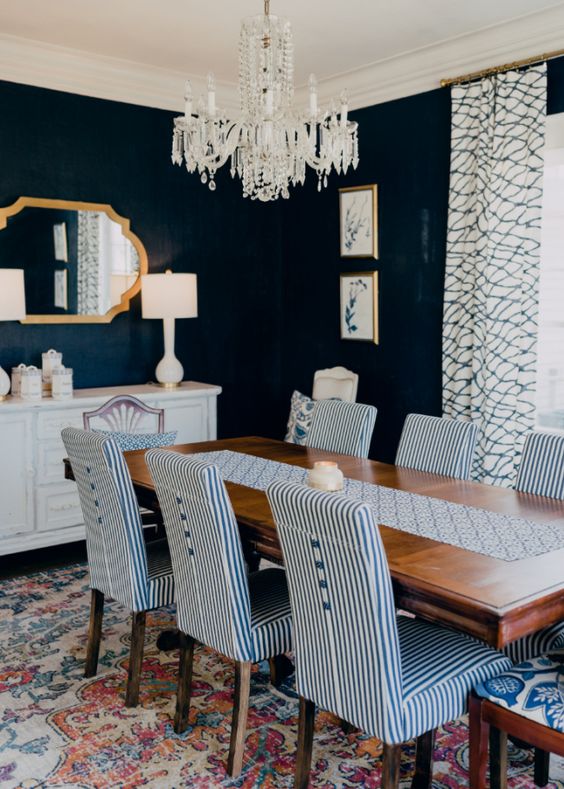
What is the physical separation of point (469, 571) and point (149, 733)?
1.39 m

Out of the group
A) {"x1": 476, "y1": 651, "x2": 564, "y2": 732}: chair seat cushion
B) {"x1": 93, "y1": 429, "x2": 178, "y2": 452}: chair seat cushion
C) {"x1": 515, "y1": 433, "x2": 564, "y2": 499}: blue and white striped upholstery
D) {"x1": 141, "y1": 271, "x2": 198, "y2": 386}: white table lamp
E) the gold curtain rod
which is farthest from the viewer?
{"x1": 141, "y1": 271, "x2": 198, "y2": 386}: white table lamp

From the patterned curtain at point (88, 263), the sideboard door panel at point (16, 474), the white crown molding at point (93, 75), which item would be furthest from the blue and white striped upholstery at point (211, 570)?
the white crown molding at point (93, 75)

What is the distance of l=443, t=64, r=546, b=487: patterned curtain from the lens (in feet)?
13.9

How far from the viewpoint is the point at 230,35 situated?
4418 mm

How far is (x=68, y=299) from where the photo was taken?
505 centimetres

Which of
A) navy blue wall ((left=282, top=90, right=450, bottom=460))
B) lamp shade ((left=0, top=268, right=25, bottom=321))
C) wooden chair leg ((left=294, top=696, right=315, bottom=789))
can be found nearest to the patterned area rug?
wooden chair leg ((left=294, top=696, right=315, bottom=789))

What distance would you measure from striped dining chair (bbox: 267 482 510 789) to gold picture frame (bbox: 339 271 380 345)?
318 centimetres

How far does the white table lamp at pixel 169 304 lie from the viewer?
511cm

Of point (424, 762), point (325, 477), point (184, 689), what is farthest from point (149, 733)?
point (325, 477)

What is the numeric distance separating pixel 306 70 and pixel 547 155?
1751 millimetres

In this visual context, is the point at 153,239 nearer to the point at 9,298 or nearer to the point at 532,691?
the point at 9,298

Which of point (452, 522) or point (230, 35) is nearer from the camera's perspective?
point (452, 522)

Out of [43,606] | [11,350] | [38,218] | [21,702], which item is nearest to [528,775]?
[21,702]

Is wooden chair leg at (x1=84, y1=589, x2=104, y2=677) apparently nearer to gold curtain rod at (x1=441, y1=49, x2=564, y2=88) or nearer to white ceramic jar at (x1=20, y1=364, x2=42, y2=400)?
white ceramic jar at (x1=20, y1=364, x2=42, y2=400)
